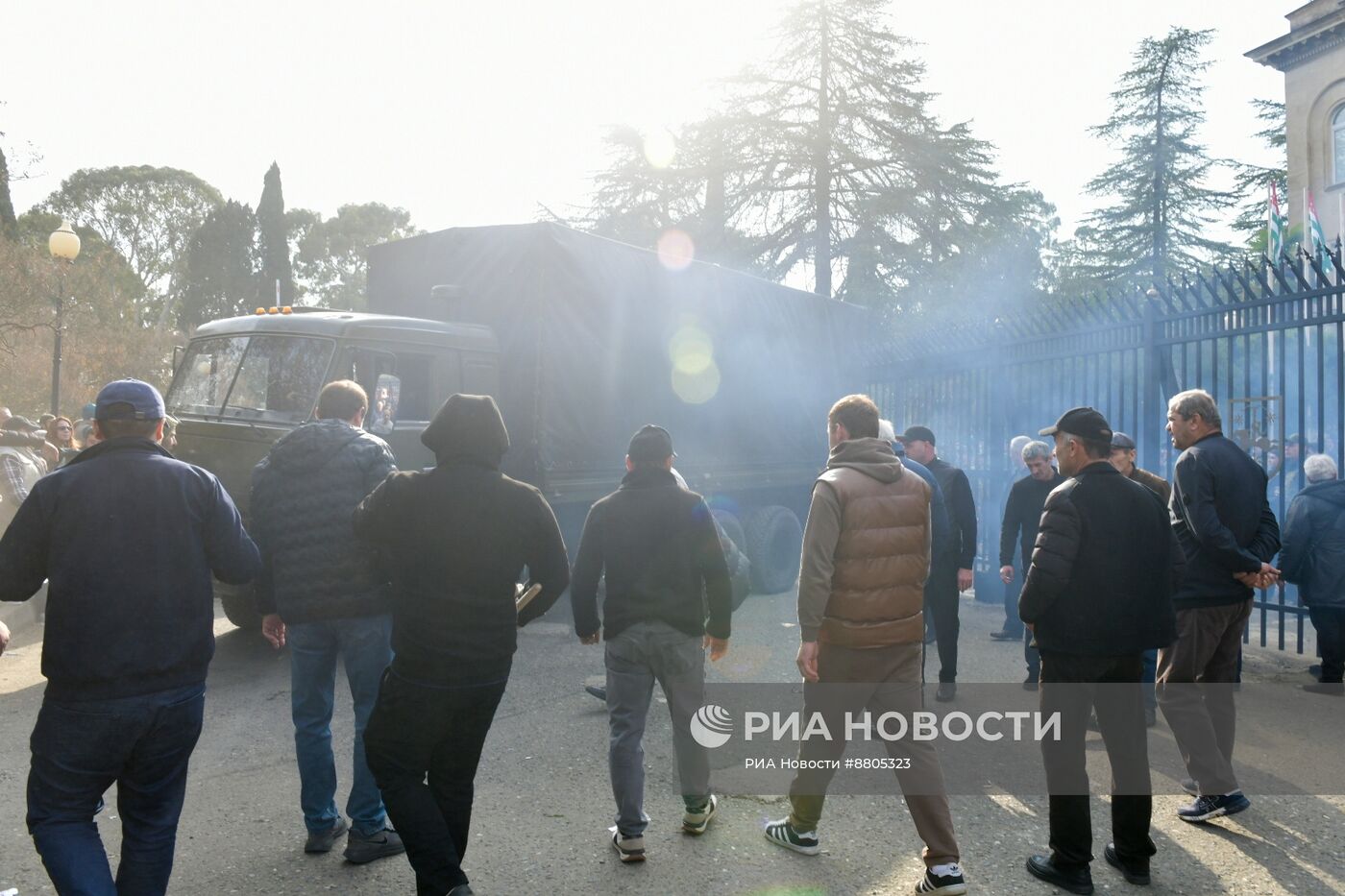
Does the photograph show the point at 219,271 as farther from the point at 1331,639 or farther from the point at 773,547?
the point at 1331,639

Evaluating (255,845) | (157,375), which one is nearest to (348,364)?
(255,845)

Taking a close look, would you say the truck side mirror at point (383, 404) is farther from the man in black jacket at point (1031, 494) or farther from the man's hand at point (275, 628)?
the man in black jacket at point (1031, 494)

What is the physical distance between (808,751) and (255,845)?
2.37m

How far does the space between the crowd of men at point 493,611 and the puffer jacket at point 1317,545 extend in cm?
207

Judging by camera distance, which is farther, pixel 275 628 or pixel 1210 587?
pixel 1210 587

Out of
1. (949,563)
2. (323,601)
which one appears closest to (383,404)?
(323,601)

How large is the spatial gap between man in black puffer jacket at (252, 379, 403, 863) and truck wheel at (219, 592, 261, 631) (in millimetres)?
3639

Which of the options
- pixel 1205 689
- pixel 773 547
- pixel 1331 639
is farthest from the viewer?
pixel 773 547

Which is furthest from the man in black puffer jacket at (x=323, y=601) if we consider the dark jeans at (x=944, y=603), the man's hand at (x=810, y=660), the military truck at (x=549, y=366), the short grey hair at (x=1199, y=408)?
the short grey hair at (x=1199, y=408)

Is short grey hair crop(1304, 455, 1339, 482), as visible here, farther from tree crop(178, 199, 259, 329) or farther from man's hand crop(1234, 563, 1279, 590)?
tree crop(178, 199, 259, 329)

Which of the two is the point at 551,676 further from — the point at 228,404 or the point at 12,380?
the point at 12,380

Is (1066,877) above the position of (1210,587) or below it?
below

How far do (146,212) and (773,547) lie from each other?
146ft

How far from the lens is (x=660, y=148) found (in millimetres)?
23250
